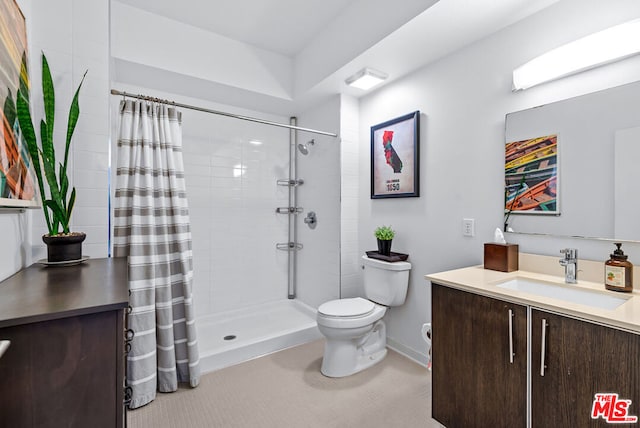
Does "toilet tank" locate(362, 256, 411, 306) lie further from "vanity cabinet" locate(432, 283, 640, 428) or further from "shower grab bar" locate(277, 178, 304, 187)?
"shower grab bar" locate(277, 178, 304, 187)

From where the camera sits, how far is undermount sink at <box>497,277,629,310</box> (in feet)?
4.03

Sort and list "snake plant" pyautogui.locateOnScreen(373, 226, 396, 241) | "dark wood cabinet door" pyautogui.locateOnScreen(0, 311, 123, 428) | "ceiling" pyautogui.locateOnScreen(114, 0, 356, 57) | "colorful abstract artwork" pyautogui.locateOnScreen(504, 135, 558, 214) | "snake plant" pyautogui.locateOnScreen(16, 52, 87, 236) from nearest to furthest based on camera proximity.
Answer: "dark wood cabinet door" pyautogui.locateOnScreen(0, 311, 123, 428), "snake plant" pyautogui.locateOnScreen(16, 52, 87, 236), "colorful abstract artwork" pyautogui.locateOnScreen(504, 135, 558, 214), "ceiling" pyautogui.locateOnScreen(114, 0, 356, 57), "snake plant" pyautogui.locateOnScreen(373, 226, 396, 241)

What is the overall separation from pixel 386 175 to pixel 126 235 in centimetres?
190

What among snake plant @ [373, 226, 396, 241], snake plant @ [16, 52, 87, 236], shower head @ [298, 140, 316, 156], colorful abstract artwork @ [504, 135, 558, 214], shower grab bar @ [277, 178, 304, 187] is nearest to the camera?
snake plant @ [16, 52, 87, 236]

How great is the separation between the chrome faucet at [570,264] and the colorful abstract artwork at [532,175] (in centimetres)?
25

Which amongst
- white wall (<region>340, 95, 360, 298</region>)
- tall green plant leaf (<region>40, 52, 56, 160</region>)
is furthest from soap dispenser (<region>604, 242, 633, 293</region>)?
tall green plant leaf (<region>40, 52, 56, 160</region>)

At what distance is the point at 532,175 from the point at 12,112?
2.32 meters

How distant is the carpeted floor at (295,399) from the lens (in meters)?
1.58

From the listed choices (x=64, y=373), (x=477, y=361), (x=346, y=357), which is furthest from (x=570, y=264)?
(x=64, y=373)

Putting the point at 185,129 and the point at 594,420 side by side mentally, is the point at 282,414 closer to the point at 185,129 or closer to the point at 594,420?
the point at 594,420

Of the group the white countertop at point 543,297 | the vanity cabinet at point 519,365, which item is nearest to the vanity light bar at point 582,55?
the white countertop at point 543,297

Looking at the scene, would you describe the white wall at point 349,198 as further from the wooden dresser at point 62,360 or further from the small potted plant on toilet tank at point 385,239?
the wooden dresser at point 62,360

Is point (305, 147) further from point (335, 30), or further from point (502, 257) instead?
point (502, 257)

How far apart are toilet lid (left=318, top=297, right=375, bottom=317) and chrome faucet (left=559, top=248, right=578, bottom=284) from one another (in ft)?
3.72
